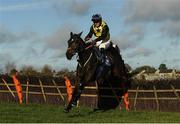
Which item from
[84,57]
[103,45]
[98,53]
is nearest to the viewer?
[84,57]

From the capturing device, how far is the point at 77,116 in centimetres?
2147

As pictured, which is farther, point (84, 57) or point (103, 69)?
point (103, 69)

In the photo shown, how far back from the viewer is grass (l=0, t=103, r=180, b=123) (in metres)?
19.5

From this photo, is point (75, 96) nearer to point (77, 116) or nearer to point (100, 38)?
point (77, 116)

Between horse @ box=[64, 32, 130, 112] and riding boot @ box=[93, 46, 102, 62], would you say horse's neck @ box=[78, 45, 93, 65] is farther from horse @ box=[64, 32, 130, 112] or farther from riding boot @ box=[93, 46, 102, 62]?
riding boot @ box=[93, 46, 102, 62]

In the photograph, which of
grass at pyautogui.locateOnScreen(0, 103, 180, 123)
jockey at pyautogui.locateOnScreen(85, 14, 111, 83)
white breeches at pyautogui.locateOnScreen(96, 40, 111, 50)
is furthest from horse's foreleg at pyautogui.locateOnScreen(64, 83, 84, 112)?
white breeches at pyautogui.locateOnScreen(96, 40, 111, 50)

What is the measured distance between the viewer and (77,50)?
2303 centimetres

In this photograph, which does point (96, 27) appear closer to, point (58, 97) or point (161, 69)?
point (58, 97)

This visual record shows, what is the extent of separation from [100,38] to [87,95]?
4.45 m

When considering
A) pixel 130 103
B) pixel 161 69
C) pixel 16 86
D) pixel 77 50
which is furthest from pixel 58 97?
pixel 161 69

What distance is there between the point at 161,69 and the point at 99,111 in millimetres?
20986

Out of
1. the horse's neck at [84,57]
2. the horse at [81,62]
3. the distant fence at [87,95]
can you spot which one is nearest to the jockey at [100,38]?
the horse at [81,62]

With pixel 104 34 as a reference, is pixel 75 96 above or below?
below

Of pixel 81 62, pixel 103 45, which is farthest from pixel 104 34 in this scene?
pixel 81 62
